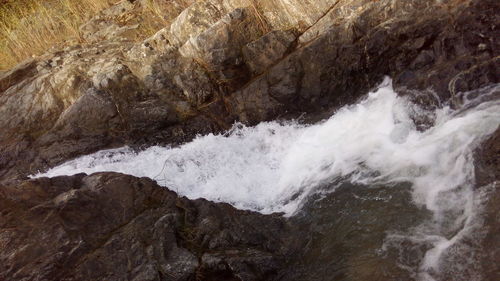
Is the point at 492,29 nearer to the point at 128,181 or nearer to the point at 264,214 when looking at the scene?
the point at 264,214

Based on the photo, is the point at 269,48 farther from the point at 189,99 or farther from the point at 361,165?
the point at 361,165

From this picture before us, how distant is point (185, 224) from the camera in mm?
5445

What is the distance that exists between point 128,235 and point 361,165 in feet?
10.6

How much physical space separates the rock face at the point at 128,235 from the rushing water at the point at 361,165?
2.23ft

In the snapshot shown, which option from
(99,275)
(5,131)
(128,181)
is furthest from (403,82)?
(5,131)

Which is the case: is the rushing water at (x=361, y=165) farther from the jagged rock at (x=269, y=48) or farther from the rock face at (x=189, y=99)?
the jagged rock at (x=269, y=48)

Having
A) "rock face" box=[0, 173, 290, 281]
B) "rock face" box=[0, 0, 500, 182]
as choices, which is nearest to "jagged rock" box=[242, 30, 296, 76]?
"rock face" box=[0, 0, 500, 182]

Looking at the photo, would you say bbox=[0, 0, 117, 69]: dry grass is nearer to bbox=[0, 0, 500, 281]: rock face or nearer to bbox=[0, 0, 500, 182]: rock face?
bbox=[0, 0, 500, 281]: rock face

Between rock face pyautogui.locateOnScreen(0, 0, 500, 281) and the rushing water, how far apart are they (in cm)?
25

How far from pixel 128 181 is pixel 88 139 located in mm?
2081

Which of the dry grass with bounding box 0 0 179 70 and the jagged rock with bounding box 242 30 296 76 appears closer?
the jagged rock with bounding box 242 30 296 76

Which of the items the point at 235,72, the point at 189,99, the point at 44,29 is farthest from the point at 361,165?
the point at 44,29

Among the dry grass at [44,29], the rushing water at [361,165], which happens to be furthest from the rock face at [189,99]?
the dry grass at [44,29]

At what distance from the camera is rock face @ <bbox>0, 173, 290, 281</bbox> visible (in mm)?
4867
